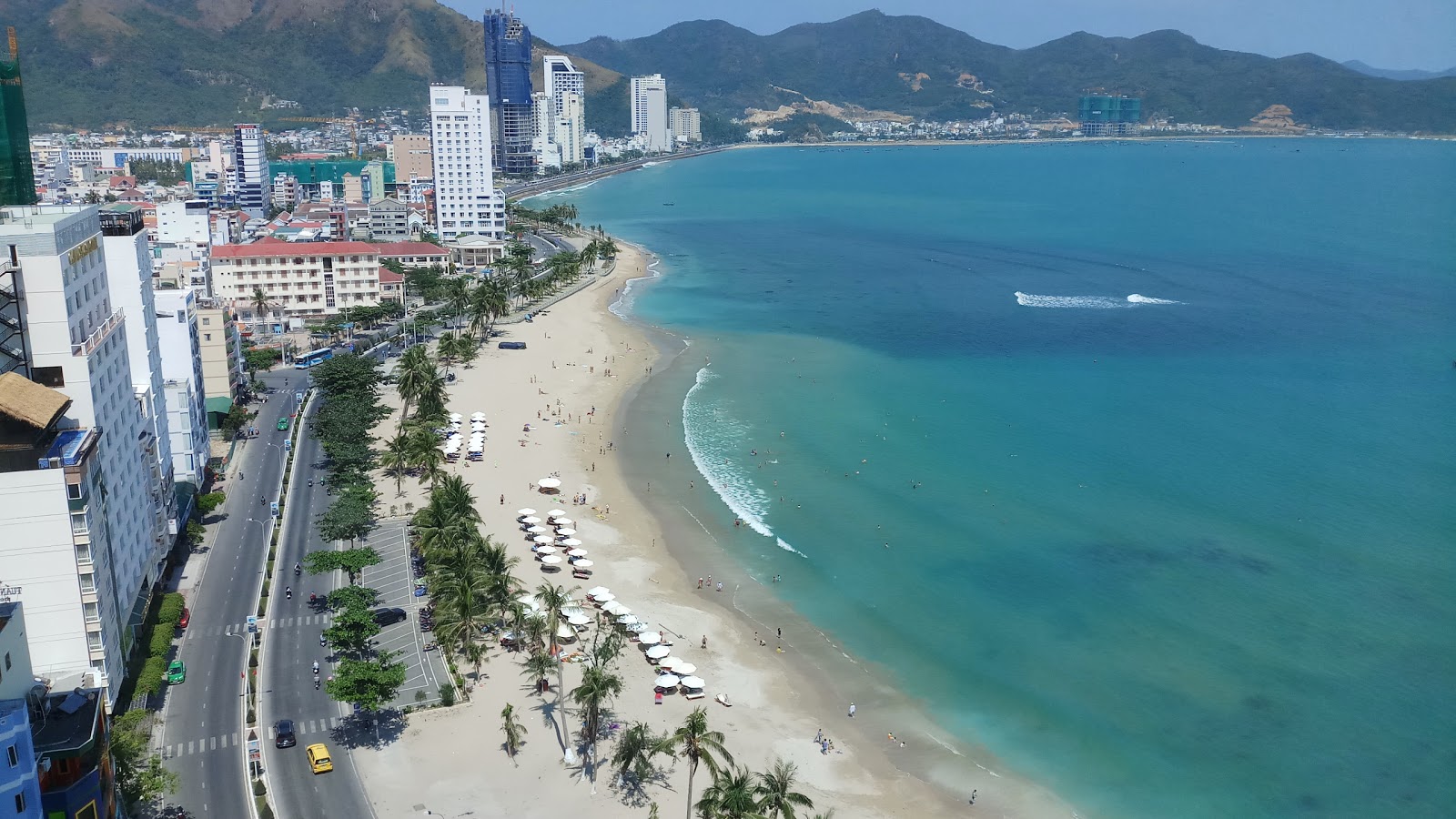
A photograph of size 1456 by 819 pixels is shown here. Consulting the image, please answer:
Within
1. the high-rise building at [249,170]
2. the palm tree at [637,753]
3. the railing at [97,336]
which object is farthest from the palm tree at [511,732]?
the high-rise building at [249,170]

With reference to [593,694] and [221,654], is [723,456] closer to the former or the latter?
[221,654]

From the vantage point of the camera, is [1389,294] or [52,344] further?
[1389,294]

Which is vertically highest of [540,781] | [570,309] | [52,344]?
[52,344]

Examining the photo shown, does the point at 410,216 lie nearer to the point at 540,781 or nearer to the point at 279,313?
the point at 279,313

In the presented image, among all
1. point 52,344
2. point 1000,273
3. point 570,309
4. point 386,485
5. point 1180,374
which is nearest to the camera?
point 52,344

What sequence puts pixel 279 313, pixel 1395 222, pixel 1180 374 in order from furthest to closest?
pixel 1395 222 < pixel 279 313 < pixel 1180 374

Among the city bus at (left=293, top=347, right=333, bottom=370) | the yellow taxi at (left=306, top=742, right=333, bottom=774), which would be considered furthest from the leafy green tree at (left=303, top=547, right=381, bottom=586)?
the city bus at (left=293, top=347, right=333, bottom=370)

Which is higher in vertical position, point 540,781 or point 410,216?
point 410,216

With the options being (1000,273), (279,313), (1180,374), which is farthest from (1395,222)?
(279,313)

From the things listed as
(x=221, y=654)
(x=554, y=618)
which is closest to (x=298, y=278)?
(x=221, y=654)

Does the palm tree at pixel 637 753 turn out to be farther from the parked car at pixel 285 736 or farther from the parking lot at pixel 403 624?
the parked car at pixel 285 736
